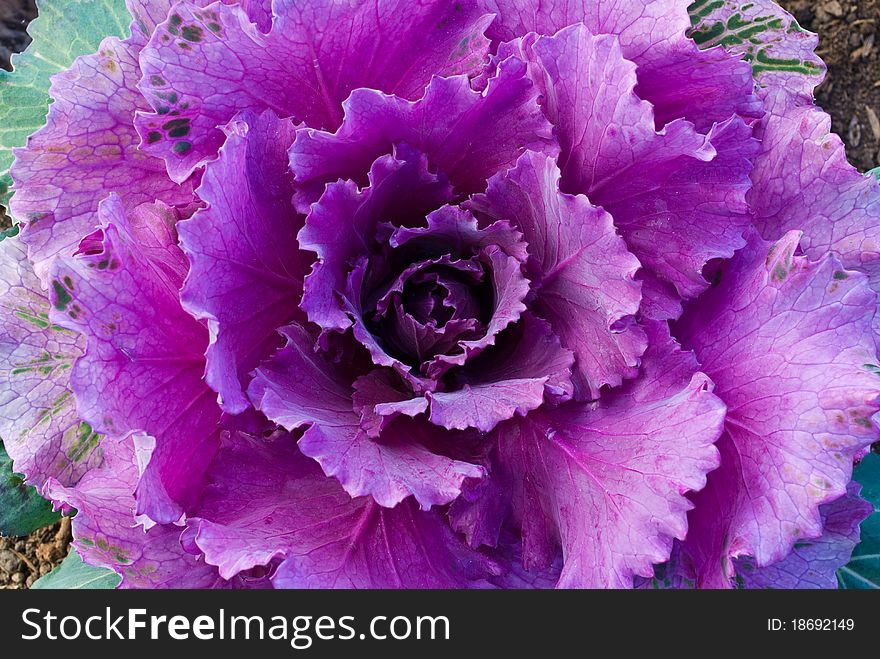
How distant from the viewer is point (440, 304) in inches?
68.2

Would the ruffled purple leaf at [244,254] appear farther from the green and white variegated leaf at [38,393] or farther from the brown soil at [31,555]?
the brown soil at [31,555]

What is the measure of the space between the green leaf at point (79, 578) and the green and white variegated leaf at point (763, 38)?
85.8 inches

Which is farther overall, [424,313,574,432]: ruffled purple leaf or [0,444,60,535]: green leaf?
[0,444,60,535]: green leaf

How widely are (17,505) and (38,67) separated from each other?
1.31m

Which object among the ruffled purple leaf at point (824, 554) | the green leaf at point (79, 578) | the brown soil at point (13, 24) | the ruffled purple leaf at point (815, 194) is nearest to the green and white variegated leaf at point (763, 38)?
the ruffled purple leaf at point (815, 194)

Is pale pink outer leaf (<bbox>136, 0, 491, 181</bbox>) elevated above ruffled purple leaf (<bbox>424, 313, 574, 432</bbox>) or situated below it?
above

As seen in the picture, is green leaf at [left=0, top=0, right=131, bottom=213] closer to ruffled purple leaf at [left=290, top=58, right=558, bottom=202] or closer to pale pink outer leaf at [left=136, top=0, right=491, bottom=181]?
pale pink outer leaf at [left=136, top=0, right=491, bottom=181]

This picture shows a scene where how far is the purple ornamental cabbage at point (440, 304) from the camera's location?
151cm

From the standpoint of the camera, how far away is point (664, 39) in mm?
1740

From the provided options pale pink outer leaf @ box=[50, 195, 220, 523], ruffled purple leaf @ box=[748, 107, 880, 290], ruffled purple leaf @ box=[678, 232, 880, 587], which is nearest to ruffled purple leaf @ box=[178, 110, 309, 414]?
pale pink outer leaf @ box=[50, 195, 220, 523]

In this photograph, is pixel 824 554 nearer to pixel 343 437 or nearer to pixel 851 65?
pixel 343 437

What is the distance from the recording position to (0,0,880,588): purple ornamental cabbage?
59.4 inches

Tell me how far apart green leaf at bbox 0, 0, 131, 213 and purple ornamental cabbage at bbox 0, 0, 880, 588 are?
2.05ft

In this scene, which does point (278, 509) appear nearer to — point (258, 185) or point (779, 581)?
point (258, 185)
